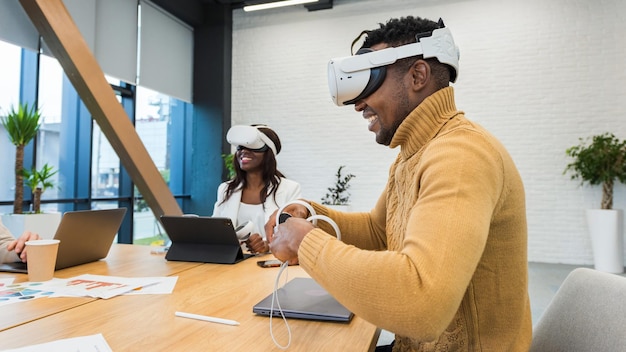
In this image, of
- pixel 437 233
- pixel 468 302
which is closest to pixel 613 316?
pixel 468 302

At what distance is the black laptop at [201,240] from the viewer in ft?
5.28

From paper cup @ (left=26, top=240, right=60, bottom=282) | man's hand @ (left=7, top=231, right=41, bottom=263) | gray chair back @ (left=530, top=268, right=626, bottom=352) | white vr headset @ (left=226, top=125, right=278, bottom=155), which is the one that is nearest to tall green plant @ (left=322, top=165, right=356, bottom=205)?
white vr headset @ (left=226, top=125, right=278, bottom=155)

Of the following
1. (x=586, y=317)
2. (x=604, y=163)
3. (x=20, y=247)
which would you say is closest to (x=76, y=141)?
(x=20, y=247)

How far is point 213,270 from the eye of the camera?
1512 millimetres

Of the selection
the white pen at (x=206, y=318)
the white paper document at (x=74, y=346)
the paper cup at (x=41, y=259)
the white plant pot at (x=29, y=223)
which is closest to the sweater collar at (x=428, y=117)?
the white pen at (x=206, y=318)

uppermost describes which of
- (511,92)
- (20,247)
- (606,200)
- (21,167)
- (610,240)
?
(511,92)

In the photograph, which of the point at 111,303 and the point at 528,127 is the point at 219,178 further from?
the point at 111,303

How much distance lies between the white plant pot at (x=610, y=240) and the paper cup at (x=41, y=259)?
514 cm

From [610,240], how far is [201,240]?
4660mm

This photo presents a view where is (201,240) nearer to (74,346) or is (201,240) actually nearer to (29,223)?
(74,346)

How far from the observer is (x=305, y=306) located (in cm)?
102

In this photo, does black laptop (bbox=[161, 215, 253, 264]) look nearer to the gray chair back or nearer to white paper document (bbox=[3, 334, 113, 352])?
white paper document (bbox=[3, 334, 113, 352])

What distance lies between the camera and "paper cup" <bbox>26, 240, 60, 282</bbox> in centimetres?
127

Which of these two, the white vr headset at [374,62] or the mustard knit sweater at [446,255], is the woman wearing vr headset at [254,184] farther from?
the mustard knit sweater at [446,255]
